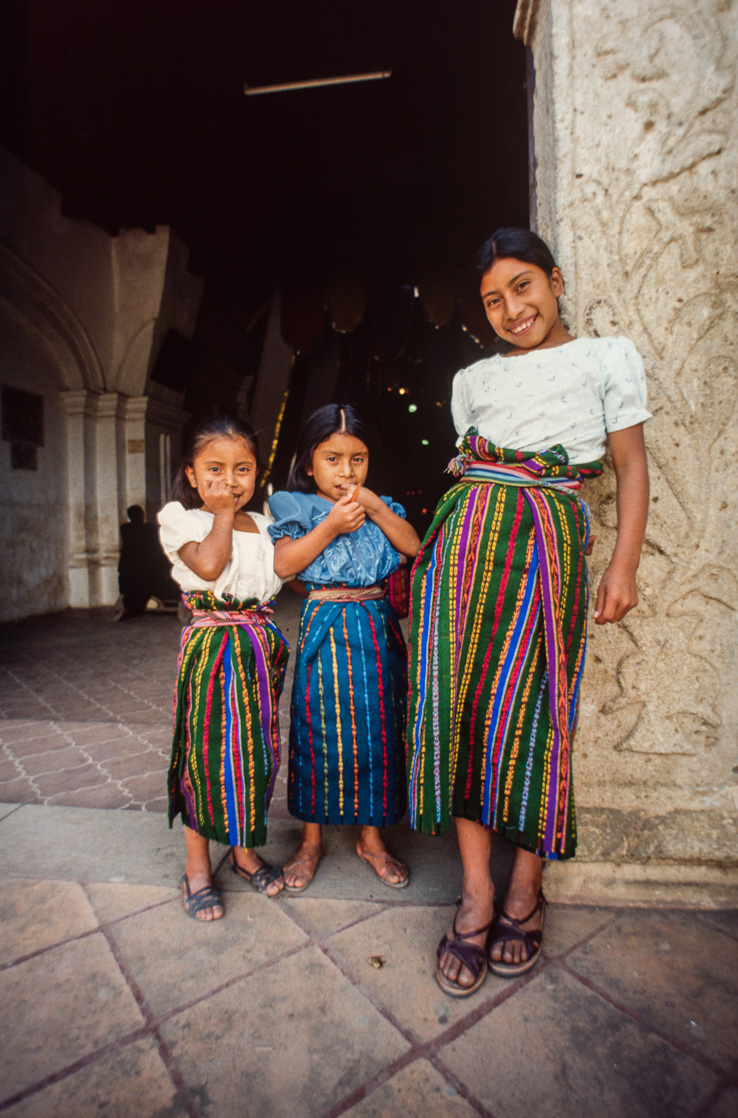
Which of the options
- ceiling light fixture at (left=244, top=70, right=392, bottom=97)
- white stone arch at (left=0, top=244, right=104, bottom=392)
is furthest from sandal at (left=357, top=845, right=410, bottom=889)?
white stone arch at (left=0, top=244, right=104, bottom=392)

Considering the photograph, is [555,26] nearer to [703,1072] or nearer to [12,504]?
[703,1072]

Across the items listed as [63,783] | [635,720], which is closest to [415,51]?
[635,720]

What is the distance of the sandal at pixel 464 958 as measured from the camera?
52.8 inches

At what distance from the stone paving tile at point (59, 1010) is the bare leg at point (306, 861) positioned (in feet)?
1.72

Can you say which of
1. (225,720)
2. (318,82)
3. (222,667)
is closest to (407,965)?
(225,720)

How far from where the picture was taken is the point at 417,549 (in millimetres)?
1765

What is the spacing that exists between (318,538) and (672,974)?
1.42 m

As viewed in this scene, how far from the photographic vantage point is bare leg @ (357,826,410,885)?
1783 millimetres

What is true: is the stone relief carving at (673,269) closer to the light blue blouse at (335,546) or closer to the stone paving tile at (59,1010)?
the light blue blouse at (335,546)

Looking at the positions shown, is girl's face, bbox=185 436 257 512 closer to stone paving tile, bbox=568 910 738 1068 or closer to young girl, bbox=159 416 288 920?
young girl, bbox=159 416 288 920

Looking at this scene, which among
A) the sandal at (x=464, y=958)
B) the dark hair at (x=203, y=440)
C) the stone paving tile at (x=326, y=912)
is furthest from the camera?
the dark hair at (x=203, y=440)

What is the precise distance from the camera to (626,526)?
141 centimetres

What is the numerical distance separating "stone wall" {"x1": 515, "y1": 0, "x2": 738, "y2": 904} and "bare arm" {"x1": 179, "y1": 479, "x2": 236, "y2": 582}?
106cm

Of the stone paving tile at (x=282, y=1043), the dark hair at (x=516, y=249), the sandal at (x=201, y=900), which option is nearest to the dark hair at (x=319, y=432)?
the dark hair at (x=516, y=249)
